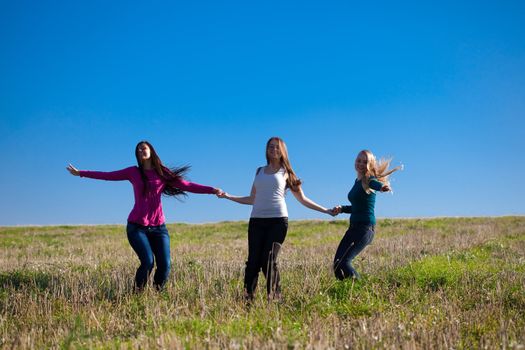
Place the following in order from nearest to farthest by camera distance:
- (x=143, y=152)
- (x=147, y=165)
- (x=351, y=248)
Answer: (x=351, y=248) → (x=143, y=152) → (x=147, y=165)

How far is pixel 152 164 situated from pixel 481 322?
5432 mm

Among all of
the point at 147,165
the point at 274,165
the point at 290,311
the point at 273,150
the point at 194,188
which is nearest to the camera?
the point at 290,311

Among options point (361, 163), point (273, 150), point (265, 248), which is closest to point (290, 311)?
point (265, 248)

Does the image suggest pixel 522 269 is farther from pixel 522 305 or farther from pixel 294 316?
pixel 294 316

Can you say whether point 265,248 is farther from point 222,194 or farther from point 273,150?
point 222,194

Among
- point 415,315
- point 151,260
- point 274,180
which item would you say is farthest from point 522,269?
point 151,260

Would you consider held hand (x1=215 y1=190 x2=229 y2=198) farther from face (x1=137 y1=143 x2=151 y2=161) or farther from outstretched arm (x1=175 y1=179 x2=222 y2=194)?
face (x1=137 y1=143 x2=151 y2=161)

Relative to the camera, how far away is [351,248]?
7621 millimetres

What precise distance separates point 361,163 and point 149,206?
139 inches

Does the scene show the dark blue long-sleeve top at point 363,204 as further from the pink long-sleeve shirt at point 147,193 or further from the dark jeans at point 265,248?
the pink long-sleeve shirt at point 147,193

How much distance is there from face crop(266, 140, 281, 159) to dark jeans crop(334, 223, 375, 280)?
1738 millimetres

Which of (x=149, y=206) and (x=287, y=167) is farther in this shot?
(x=149, y=206)

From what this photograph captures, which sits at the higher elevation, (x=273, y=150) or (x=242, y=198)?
(x=273, y=150)

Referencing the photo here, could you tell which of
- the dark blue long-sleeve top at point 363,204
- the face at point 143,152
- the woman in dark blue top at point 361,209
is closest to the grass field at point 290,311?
the woman in dark blue top at point 361,209
